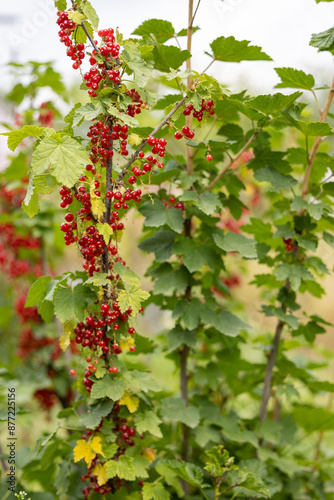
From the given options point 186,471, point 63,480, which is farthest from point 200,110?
point 63,480

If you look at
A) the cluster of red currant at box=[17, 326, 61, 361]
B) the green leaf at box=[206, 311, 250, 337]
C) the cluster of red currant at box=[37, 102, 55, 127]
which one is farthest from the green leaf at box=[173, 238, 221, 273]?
the cluster of red currant at box=[17, 326, 61, 361]

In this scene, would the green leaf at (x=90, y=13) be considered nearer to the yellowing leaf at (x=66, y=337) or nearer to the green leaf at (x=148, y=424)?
the yellowing leaf at (x=66, y=337)

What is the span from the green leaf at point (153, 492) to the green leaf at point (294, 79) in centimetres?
98

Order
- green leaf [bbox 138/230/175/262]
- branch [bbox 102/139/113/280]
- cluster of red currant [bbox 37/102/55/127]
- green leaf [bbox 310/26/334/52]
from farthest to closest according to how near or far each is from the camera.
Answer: cluster of red currant [bbox 37/102/55/127], green leaf [bbox 138/230/175/262], green leaf [bbox 310/26/334/52], branch [bbox 102/139/113/280]

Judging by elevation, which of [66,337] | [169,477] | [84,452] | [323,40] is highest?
[323,40]

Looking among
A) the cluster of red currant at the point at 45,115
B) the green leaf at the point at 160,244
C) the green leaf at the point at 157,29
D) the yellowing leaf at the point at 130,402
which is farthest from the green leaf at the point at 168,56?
the cluster of red currant at the point at 45,115

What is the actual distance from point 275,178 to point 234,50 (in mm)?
324

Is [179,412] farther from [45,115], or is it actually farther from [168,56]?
[45,115]

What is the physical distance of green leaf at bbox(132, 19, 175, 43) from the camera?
40.0 inches

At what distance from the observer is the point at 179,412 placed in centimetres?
113

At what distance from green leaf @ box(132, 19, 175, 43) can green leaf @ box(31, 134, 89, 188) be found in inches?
15.8

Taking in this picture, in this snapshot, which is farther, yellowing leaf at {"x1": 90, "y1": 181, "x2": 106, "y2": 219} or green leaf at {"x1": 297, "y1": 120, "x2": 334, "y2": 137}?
green leaf at {"x1": 297, "y1": 120, "x2": 334, "y2": 137}

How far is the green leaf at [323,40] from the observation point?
100 cm

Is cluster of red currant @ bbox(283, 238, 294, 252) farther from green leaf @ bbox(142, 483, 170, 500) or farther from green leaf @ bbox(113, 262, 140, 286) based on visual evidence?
green leaf @ bbox(142, 483, 170, 500)
